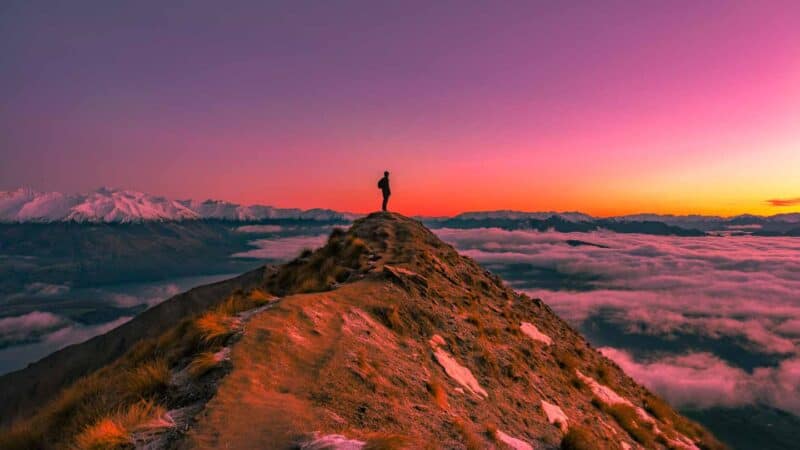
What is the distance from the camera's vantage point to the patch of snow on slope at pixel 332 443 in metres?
5.86

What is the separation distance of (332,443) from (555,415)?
11.3 meters

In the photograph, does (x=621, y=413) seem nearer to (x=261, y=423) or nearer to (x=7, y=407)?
(x=261, y=423)

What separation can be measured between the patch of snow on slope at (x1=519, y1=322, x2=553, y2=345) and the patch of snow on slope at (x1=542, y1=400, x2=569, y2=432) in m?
8.13

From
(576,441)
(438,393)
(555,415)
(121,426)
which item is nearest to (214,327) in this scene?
(121,426)

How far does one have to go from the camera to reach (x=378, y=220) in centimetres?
3688

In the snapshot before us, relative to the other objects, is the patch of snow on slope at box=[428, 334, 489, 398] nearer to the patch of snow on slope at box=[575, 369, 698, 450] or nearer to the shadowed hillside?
the shadowed hillside

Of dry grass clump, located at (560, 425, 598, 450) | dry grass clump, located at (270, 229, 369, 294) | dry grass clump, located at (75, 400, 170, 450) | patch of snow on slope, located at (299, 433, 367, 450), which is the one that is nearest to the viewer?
patch of snow on slope, located at (299, 433, 367, 450)

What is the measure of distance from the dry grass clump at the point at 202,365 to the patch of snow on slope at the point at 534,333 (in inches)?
738

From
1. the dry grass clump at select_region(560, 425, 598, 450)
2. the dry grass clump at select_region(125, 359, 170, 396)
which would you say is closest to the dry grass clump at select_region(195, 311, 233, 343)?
the dry grass clump at select_region(125, 359, 170, 396)

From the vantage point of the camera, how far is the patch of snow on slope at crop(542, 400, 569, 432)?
13.4 metres

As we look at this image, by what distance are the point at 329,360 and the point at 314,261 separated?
15.9 m

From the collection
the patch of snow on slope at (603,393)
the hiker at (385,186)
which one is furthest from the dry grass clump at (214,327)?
the hiker at (385,186)

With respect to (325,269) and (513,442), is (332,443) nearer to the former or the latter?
(513,442)

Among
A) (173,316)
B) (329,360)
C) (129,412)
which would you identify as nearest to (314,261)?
(329,360)
